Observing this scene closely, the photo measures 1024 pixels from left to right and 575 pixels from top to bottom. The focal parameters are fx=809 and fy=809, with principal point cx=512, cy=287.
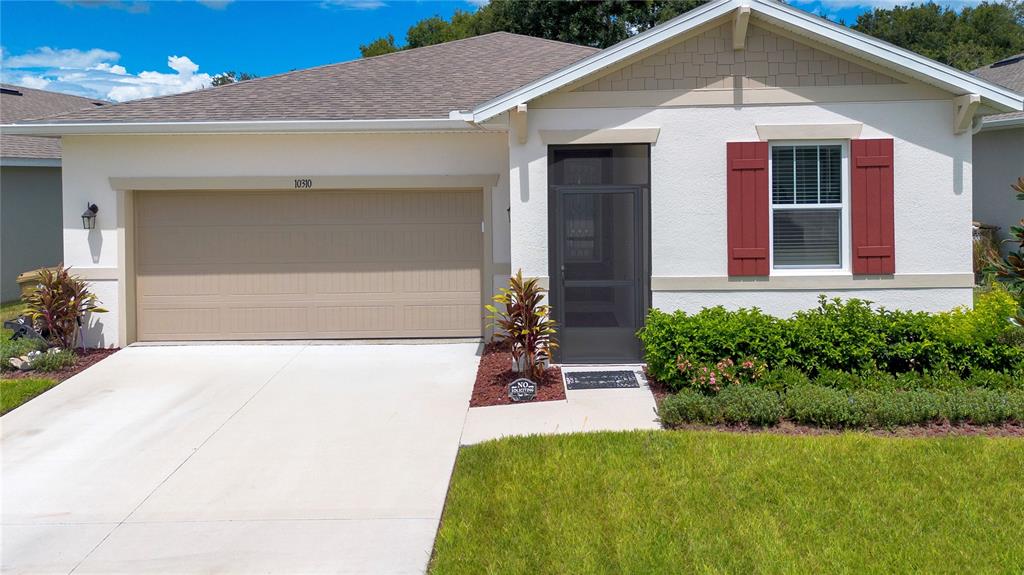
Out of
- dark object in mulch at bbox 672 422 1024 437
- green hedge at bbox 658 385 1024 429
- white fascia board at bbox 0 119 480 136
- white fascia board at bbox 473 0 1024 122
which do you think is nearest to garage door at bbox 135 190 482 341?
white fascia board at bbox 0 119 480 136

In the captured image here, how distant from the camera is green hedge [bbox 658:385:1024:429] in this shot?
7309 millimetres

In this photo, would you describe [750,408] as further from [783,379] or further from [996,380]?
[996,380]

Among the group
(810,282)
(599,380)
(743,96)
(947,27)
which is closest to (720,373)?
(599,380)

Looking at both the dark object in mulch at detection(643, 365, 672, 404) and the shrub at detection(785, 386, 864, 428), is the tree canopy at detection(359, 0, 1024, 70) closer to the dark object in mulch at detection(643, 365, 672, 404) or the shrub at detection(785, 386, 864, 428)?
the dark object in mulch at detection(643, 365, 672, 404)

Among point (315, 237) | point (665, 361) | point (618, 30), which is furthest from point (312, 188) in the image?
point (618, 30)

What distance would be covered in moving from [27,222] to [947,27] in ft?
129

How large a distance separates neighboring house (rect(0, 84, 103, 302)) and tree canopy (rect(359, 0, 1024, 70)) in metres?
17.6

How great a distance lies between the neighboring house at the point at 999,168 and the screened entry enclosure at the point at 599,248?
948 cm

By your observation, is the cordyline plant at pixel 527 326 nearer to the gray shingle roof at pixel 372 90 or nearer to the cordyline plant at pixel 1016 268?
the gray shingle roof at pixel 372 90

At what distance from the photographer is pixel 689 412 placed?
753 cm

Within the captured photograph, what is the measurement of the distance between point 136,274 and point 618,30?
70.9 feet

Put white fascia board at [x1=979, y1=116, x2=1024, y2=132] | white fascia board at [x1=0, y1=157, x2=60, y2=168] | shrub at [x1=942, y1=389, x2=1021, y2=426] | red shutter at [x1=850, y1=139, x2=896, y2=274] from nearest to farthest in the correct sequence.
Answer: shrub at [x1=942, y1=389, x2=1021, y2=426] < red shutter at [x1=850, y1=139, x2=896, y2=274] < white fascia board at [x1=979, y1=116, x2=1024, y2=132] < white fascia board at [x1=0, y1=157, x2=60, y2=168]

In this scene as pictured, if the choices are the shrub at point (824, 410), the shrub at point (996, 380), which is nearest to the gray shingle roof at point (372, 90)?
the shrub at point (824, 410)

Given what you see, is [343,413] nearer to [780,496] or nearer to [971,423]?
[780,496]
